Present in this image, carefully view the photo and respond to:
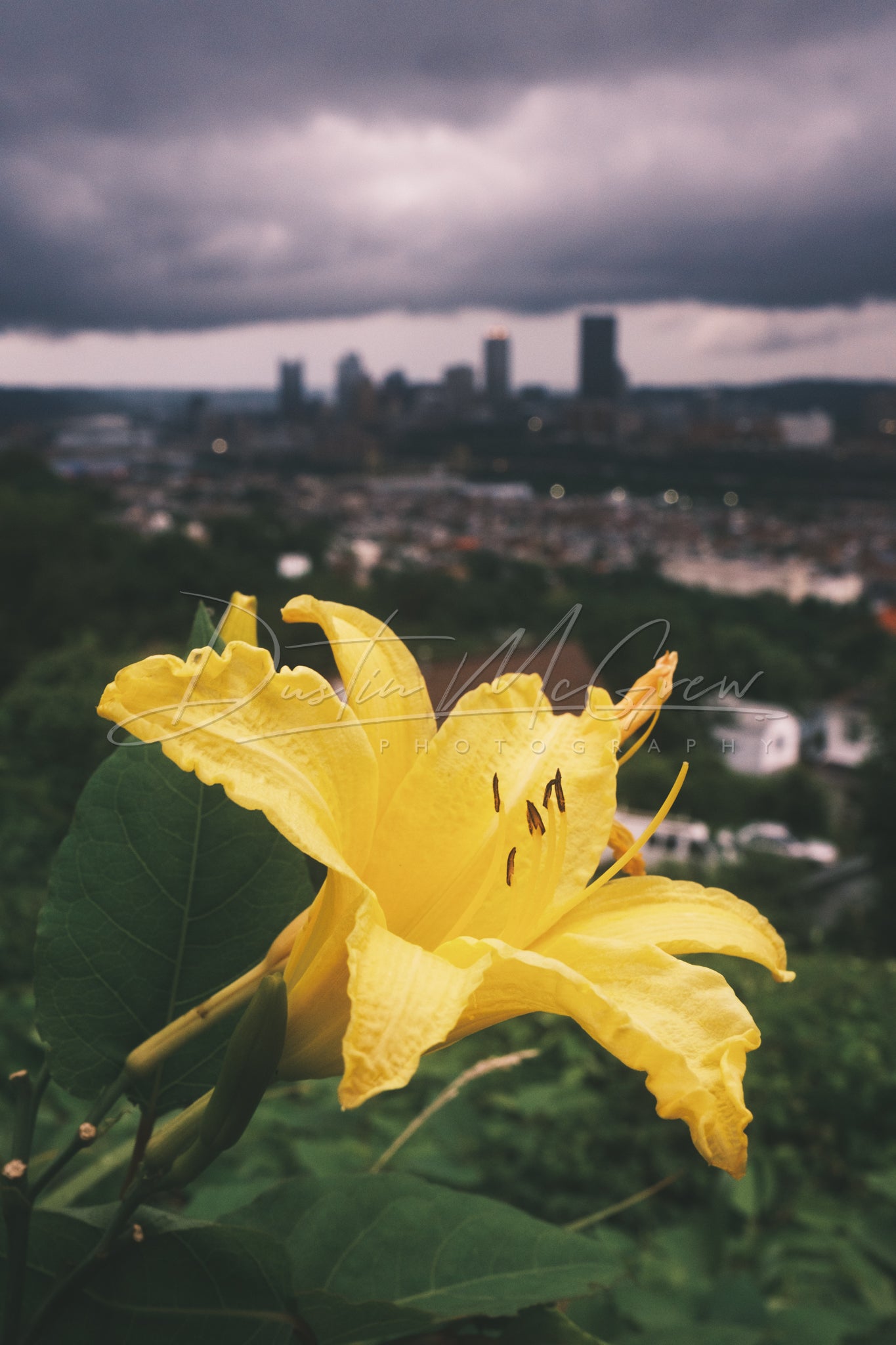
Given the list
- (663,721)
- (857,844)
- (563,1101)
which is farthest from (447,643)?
(563,1101)

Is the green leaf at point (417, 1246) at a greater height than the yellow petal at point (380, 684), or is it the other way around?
the yellow petal at point (380, 684)

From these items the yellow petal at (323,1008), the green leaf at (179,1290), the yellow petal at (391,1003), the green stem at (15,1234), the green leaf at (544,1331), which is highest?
the yellow petal at (391,1003)

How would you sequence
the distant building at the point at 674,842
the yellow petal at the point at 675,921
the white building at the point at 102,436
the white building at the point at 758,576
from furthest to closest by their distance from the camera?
1. the white building at the point at 102,436
2. the white building at the point at 758,576
3. the distant building at the point at 674,842
4. the yellow petal at the point at 675,921

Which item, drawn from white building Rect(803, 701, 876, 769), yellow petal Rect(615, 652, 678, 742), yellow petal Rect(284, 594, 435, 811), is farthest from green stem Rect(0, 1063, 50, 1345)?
white building Rect(803, 701, 876, 769)

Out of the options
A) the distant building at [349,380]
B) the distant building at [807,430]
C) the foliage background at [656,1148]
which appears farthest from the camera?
the distant building at [349,380]

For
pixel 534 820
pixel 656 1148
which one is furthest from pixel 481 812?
pixel 656 1148

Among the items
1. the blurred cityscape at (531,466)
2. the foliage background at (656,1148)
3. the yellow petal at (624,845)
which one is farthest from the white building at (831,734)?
the yellow petal at (624,845)

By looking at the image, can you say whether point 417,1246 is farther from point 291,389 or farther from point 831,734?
point 291,389

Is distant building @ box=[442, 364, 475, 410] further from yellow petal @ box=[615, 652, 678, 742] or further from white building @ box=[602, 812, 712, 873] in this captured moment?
yellow petal @ box=[615, 652, 678, 742]

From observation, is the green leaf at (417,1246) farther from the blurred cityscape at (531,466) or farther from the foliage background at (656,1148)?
the blurred cityscape at (531,466)
